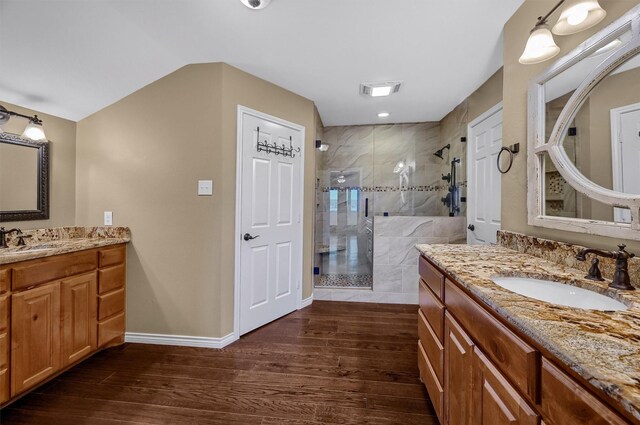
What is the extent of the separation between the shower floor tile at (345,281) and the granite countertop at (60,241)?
217cm

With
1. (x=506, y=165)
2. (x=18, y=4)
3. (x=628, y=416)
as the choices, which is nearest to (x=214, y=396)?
(x=628, y=416)

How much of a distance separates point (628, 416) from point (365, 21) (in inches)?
81.6

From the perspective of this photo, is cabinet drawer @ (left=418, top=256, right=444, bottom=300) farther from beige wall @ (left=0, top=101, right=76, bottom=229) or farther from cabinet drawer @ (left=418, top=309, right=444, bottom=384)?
beige wall @ (left=0, top=101, right=76, bottom=229)

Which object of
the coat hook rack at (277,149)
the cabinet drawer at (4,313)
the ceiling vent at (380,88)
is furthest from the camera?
the ceiling vent at (380,88)

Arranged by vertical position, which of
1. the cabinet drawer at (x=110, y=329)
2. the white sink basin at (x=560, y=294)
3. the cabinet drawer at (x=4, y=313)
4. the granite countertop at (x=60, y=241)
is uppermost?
the granite countertop at (x=60, y=241)

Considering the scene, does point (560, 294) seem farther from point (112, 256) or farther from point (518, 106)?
point (112, 256)

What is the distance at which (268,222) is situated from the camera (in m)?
2.50

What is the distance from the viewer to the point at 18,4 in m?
1.43

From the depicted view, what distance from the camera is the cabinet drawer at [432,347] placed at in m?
1.25

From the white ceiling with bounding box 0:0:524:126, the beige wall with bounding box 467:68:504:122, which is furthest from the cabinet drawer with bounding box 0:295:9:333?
the beige wall with bounding box 467:68:504:122

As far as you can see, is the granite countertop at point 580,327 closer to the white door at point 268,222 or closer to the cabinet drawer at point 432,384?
the cabinet drawer at point 432,384

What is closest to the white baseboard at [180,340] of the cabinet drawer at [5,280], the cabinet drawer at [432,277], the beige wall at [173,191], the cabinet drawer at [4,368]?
the beige wall at [173,191]

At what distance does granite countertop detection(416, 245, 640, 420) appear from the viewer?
0.44 meters

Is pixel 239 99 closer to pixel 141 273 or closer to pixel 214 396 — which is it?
pixel 141 273
